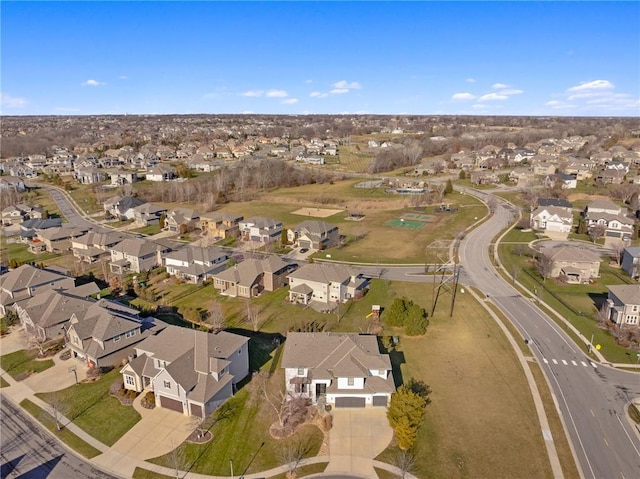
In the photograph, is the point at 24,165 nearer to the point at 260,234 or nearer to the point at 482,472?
the point at 260,234

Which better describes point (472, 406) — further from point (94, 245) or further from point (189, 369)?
point (94, 245)

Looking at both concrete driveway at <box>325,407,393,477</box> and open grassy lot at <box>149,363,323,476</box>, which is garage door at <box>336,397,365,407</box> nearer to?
concrete driveway at <box>325,407,393,477</box>

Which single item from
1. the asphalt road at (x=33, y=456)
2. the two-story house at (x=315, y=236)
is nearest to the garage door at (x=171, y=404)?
the asphalt road at (x=33, y=456)

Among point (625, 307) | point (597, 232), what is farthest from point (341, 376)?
point (597, 232)

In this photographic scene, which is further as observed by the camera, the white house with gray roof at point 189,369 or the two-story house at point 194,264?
the two-story house at point 194,264

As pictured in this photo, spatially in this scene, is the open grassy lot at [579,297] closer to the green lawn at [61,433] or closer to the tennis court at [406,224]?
the tennis court at [406,224]

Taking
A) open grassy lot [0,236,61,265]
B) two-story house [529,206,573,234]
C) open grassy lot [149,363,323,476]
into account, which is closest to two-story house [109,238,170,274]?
open grassy lot [0,236,61,265]
